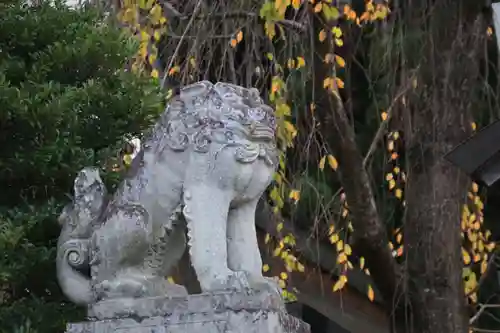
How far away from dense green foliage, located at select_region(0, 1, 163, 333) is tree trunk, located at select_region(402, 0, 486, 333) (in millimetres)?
1791

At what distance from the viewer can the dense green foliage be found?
3379 millimetres

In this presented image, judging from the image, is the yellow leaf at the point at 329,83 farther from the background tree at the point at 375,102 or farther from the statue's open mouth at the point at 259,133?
the statue's open mouth at the point at 259,133

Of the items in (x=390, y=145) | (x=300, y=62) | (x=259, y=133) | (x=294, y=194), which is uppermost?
(x=300, y=62)

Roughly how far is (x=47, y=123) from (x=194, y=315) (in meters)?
1.26

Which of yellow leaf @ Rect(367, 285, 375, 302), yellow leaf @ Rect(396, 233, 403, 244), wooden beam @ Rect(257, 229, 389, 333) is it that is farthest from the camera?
wooden beam @ Rect(257, 229, 389, 333)

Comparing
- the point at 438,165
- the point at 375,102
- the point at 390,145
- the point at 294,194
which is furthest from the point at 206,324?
the point at 375,102

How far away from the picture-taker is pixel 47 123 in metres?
3.53

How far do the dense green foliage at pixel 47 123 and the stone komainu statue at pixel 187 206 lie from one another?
0.51 metres

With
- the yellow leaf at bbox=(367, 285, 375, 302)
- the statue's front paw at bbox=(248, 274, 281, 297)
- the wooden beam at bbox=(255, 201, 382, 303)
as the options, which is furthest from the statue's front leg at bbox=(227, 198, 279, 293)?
the yellow leaf at bbox=(367, 285, 375, 302)

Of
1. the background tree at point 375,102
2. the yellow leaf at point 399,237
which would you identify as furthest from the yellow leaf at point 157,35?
the yellow leaf at point 399,237

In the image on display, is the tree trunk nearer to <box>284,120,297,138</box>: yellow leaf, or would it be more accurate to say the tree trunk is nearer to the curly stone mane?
<box>284,120,297,138</box>: yellow leaf

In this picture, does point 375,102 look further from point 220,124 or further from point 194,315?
point 194,315

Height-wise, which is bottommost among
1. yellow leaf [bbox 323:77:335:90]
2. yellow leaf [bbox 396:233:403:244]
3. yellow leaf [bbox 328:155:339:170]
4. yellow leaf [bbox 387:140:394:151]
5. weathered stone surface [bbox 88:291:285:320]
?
weathered stone surface [bbox 88:291:285:320]

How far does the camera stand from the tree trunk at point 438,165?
15.9ft
